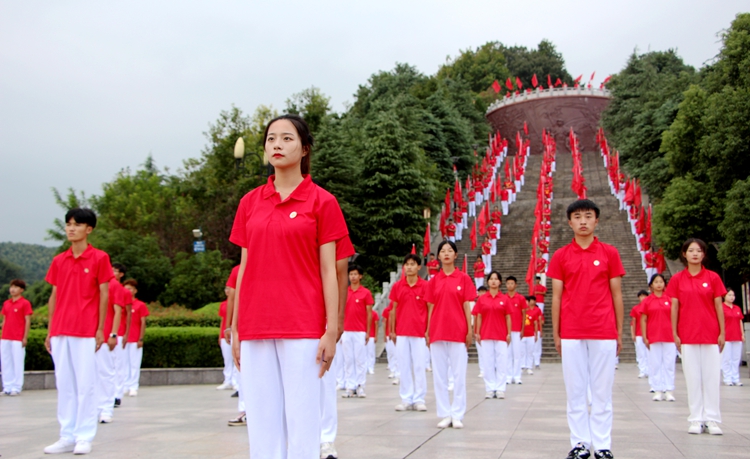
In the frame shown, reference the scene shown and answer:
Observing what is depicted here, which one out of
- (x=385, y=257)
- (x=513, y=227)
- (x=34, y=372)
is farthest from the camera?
(x=513, y=227)

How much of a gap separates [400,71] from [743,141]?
3732 cm

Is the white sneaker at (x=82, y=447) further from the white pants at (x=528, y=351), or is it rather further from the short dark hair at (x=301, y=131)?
the white pants at (x=528, y=351)

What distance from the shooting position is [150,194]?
38.1 meters

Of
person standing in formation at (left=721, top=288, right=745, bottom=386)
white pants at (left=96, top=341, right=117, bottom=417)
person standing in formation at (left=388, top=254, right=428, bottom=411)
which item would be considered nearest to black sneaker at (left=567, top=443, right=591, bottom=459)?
person standing in formation at (left=388, top=254, right=428, bottom=411)

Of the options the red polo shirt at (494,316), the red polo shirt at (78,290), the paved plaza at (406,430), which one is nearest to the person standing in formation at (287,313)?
the paved plaza at (406,430)

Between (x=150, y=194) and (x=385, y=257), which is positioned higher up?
(x=150, y=194)

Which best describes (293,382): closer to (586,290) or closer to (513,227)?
(586,290)

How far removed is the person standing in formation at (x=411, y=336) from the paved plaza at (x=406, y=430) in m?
0.33

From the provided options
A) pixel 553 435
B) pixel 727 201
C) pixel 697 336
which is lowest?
pixel 553 435

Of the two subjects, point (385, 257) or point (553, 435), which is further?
point (385, 257)

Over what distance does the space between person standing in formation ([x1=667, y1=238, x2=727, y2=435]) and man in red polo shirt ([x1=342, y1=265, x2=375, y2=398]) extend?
184 inches

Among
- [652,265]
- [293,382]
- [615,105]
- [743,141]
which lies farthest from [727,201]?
[615,105]

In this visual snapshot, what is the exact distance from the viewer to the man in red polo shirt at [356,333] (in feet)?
35.2

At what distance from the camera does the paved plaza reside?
587 centimetres
